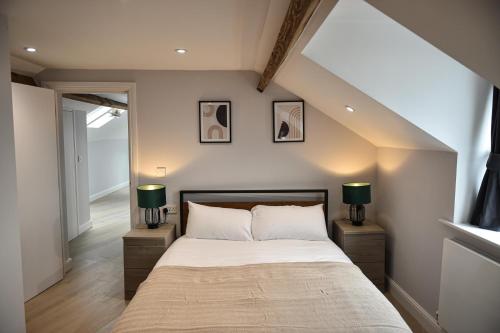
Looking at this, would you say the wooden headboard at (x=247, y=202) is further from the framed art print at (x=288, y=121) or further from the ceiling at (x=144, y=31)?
the ceiling at (x=144, y=31)

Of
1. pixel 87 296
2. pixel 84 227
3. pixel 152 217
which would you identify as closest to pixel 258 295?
pixel 152 217

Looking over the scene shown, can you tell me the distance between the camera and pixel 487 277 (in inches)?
77.3

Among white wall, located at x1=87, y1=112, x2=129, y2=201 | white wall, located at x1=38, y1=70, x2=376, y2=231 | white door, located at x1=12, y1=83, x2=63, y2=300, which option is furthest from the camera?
white wall, located at x1=87, y1=112, x2=129, y2=201

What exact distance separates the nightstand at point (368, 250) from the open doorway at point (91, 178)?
3.07 metres

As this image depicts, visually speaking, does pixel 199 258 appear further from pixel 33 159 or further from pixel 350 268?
pixel 33 159

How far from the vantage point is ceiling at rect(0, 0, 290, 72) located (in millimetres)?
1904

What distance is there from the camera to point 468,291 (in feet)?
6.95

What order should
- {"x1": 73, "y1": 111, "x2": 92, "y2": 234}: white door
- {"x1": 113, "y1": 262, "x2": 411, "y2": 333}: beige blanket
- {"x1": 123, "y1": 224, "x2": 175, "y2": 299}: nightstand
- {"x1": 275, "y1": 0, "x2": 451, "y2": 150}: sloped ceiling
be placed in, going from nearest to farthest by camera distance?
{"x1": 113, "y1": 262, "x2": 411, "y2": 333}: beige blanket → {"x1": 275, "y1": 0, "x2": 451, "y2": 150}: sloped ceiling → {"x1": 123, "y1": 224, "x2": 175, "y2": 299}: nightstand → {"x1": 73, "y1": 111, "x2": 92, "y2": 234}: white door

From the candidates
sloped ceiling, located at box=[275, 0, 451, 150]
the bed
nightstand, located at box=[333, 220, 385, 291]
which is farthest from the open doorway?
nightstand, located at box=[333, 220, 385, 291]

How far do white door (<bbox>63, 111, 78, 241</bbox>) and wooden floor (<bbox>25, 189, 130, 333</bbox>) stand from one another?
0.23m

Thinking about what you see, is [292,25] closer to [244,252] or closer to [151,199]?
[244,252]

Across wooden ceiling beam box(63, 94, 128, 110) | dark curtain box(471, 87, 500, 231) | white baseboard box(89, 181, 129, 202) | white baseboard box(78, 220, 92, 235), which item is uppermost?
wooden ceiling beam box(63, 94, 128, 110)

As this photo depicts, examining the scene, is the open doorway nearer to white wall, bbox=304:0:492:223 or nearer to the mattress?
the mattress

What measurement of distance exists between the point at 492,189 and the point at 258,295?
1703 millimetres
